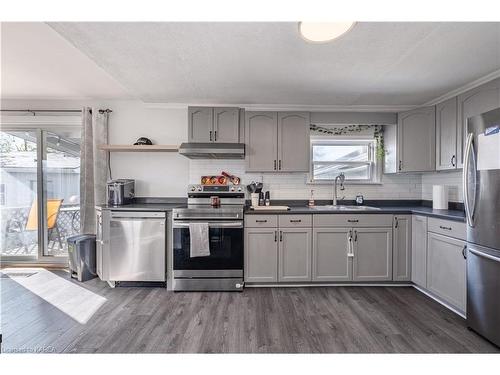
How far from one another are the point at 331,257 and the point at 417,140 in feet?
6.03

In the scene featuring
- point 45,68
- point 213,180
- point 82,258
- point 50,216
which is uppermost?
point 45,68

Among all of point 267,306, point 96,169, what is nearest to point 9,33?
point 96,169

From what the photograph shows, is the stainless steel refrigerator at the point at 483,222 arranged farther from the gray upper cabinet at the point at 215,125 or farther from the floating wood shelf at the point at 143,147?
the floating wood shelf at the point at 143,147

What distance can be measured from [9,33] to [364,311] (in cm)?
395

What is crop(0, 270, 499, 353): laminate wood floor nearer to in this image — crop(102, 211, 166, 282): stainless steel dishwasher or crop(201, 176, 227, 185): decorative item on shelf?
crop(102, 211, 166, 282): stainless steel dishwasher

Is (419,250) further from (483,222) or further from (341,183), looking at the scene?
(341,183)

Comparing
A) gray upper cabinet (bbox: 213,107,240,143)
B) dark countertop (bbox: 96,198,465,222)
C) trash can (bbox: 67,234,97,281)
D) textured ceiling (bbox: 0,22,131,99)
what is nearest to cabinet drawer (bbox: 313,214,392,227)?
dark countertop (bbox: 96,198,465,222)

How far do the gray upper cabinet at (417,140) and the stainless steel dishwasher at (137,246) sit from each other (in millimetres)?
3107

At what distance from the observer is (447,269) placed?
8.20 ft

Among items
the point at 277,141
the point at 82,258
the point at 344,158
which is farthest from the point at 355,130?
the point at 82,258

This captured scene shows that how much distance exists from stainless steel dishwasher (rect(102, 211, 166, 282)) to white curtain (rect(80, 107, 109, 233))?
0.83 meters

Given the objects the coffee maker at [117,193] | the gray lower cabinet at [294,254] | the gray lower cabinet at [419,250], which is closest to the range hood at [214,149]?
the coffee maker at [117,193]

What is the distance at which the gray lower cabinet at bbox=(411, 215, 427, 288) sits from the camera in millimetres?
2807

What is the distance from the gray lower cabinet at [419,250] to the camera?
2807 millimetres
